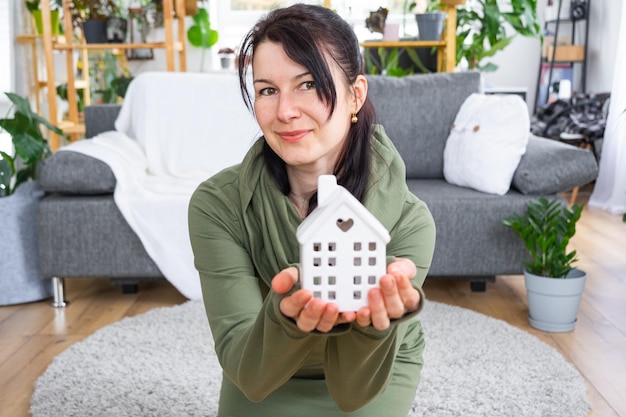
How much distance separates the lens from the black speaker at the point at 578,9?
593cm

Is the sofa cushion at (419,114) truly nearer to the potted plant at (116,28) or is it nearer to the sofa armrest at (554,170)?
the sofa armrest at (554,170)

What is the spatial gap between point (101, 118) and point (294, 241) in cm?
247

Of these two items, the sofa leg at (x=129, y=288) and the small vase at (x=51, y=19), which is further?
the small vase at (x=51, y=19)

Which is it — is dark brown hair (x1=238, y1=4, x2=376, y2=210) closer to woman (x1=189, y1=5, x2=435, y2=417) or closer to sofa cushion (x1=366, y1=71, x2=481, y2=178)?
woman (x1=189, y1=5, x2=435, y2=417)

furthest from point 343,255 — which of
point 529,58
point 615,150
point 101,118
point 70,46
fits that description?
point 529,58

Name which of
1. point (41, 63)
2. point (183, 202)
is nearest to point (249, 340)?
point (183, 202)

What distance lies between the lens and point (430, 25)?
4180mm

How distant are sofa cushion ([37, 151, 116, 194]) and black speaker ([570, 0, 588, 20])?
452 cm

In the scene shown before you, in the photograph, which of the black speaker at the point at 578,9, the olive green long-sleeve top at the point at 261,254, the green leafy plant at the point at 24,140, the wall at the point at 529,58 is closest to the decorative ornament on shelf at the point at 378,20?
the green leafy plant at the point at 24,140

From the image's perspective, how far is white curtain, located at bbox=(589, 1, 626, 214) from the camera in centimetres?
468

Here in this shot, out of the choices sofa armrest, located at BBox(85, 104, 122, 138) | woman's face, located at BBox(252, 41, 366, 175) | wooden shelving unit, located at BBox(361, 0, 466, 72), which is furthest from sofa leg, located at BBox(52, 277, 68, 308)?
wooden shelving unit, located at BBox(361, 0, 466, 72)

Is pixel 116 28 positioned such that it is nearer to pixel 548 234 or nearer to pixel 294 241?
pixel 548 234

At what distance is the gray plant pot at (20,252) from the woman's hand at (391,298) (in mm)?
2251

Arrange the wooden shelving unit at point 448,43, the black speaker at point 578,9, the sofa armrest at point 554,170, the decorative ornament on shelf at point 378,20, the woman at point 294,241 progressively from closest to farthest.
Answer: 1. the woman at point 294,241
2. the sofa armrest at point 554,170
3. the wooden shelving unit at point 448,43
4. the decorative ornament on shelf at point 378,20
5. the black speaker at point 578,9
